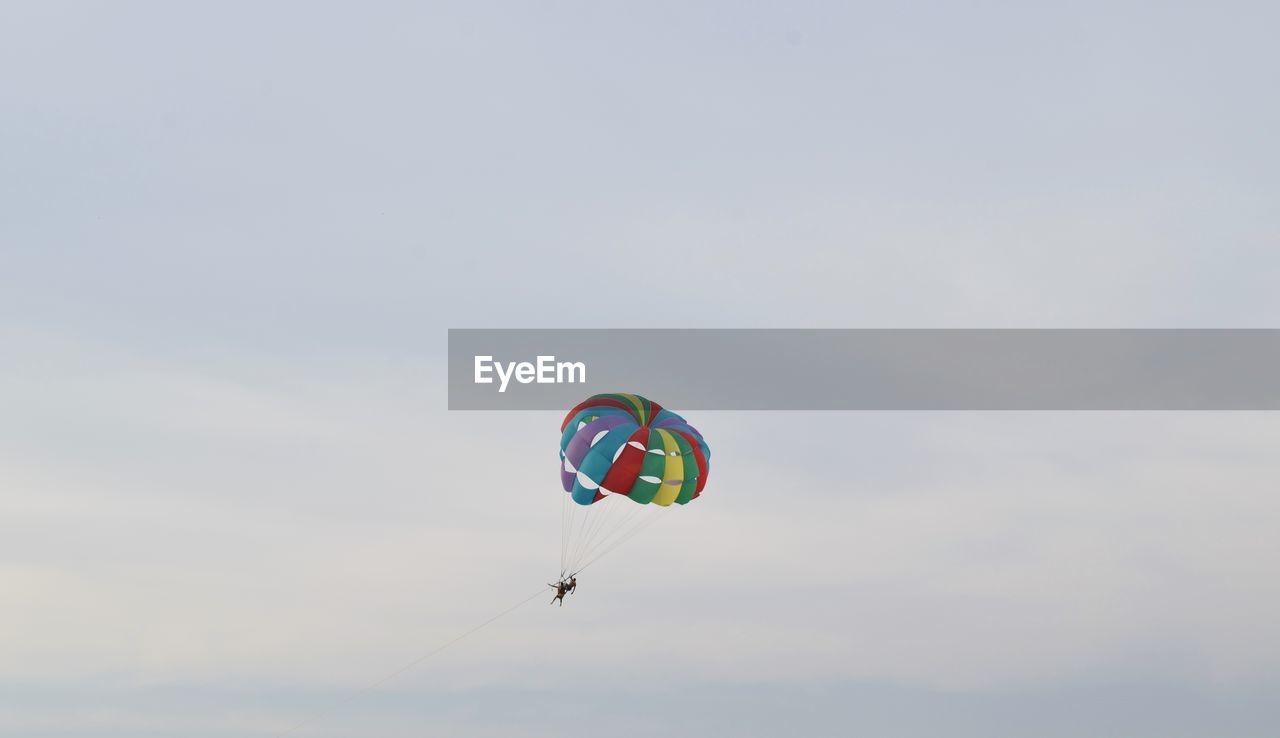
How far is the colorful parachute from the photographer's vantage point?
159ft

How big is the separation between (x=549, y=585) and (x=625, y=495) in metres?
5.77

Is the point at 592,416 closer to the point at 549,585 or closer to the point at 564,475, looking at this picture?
the point at 564,475

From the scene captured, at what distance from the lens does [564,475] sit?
5069 centimetres

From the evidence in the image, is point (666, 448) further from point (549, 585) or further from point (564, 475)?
point (549, 585)

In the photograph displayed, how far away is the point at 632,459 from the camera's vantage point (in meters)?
48.4

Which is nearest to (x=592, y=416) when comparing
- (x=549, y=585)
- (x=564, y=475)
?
(x=564, y=475)

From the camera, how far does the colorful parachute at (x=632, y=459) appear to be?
159ft

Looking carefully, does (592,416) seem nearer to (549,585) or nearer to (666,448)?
(666,448)

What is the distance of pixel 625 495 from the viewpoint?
49062 mm

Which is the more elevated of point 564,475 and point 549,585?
point 564,475

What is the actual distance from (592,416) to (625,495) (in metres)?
4.58

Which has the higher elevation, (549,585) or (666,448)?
(666,448)

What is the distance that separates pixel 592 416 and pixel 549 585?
8.66 m

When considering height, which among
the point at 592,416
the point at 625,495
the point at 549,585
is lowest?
the point at 549,585
